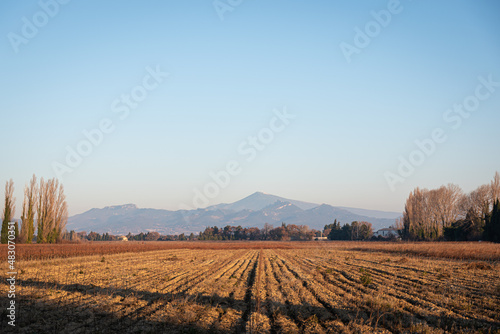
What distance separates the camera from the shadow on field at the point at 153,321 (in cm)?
912

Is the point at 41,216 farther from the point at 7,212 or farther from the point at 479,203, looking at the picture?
the point at 479,203

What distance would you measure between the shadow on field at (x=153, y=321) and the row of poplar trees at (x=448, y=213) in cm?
6721

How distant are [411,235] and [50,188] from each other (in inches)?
3406

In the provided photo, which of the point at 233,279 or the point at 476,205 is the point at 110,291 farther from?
the point at 476,205

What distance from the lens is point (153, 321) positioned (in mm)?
9750

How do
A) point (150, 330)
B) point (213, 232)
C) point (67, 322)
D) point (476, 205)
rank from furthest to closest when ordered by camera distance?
point (213, 232) → point (476, 205) → point (67, 322) → point (150, 330)

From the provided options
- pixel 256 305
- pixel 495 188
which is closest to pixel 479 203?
pixel 495 188

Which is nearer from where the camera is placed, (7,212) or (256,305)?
(256,305)

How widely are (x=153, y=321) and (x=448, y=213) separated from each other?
3819 inches

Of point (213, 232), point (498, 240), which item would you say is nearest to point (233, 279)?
point (498, 240)

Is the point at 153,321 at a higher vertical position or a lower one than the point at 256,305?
higher

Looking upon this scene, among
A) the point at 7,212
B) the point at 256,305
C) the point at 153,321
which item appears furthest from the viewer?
the point at 7,212

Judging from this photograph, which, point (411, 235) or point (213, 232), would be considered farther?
point (213, 232)

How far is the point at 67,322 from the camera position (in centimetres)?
955
